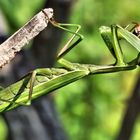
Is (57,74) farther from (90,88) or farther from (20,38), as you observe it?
(90,88)

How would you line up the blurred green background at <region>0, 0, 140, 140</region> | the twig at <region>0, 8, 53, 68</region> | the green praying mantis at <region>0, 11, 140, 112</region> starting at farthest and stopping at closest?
1. the blurred green background at <region>0, 0, 140, 140</region>
2. the green praying mantis at <region>0, 11, 140, 112</region>
3. the twig at <region>0, 8, 53, 68</region>

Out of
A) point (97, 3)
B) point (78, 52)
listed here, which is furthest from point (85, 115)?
point (97, 3)

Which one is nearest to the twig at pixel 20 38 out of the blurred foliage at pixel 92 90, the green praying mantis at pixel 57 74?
the green praying mantis at pixel 57 74

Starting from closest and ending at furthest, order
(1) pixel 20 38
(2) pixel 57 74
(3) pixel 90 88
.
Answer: (1) pixel 20 38, (2) pixel 57 74, (3) pixel 90 88

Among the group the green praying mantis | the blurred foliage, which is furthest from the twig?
the blurred foliage

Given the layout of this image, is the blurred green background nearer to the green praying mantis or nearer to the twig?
the green praying mantis

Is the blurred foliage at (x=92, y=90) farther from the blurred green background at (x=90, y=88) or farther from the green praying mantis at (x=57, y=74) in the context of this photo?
the green praying mantis at (x=57, y=74)

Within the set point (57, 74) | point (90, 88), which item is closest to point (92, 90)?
point (90, 88)

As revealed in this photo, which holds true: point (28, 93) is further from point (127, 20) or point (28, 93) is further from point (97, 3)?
point (127, 20)
